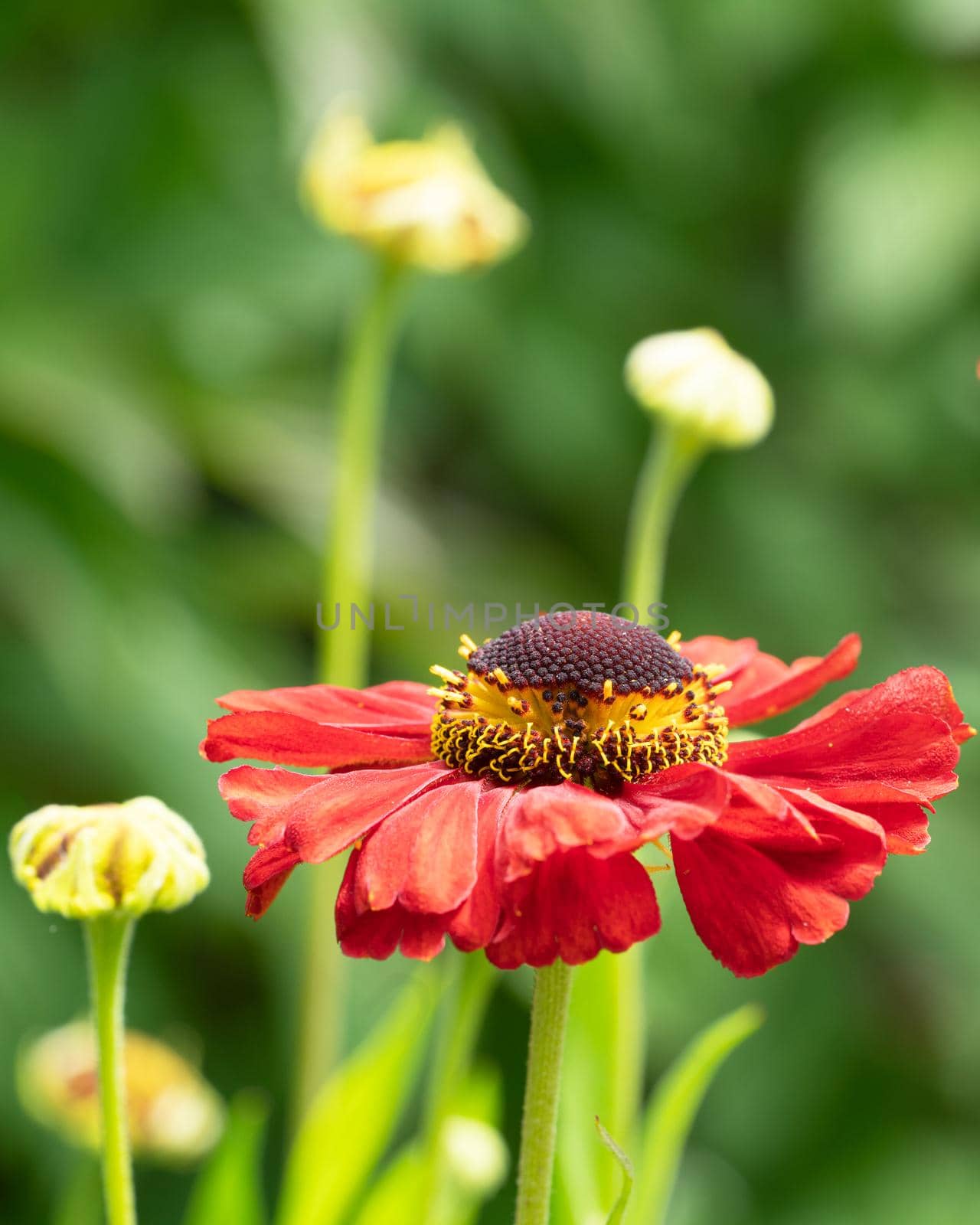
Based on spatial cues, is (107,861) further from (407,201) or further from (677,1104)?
(407,201)

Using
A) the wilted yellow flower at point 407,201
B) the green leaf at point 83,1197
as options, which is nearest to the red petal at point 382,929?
the green leaf at point 83,1197

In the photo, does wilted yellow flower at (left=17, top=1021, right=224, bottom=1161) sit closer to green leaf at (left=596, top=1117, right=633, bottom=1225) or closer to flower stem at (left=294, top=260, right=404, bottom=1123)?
flower stem at (left=294, top=260, right=404, bottom=1123)

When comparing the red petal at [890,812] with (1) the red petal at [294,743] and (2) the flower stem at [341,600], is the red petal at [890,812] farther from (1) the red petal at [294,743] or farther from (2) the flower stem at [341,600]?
(2) the flower stem at [341,600]

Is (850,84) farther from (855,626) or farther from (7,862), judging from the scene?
(7,862)

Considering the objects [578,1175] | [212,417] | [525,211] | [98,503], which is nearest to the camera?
[578,1175]

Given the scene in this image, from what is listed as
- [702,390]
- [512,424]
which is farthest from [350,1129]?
[512,424]

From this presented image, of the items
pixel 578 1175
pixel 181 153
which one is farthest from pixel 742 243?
pixel 578 1175
